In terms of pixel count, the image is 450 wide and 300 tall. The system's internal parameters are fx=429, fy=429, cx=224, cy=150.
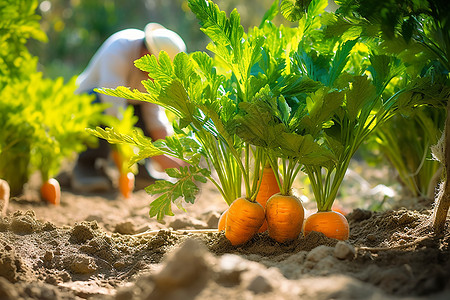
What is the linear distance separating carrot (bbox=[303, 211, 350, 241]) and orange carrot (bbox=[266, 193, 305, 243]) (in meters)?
0.06

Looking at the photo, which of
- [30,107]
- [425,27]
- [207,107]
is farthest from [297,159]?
[30,107]

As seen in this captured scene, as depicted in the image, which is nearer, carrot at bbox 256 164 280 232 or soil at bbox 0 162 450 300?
soil at bbox 0 162 450 300

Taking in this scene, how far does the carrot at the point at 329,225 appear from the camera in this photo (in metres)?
1.87

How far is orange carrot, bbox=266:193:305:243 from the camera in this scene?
186 centimetres

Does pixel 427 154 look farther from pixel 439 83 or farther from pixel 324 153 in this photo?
pixel 324 153

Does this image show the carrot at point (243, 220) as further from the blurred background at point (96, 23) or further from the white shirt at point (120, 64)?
the blurred background at point (96, 23)

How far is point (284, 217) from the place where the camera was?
1857 millimetres

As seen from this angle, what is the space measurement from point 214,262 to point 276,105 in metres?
0.71

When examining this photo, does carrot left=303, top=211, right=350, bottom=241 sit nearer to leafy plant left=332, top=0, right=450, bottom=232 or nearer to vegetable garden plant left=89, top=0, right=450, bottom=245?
vegetable garden plant left=89, top=0, right=450, bottom=245

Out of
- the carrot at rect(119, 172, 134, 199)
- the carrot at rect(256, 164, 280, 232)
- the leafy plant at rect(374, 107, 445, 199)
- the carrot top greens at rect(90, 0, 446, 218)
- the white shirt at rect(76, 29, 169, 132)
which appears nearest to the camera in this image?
the carrot top greens at rect(90, 0, 446, 218)

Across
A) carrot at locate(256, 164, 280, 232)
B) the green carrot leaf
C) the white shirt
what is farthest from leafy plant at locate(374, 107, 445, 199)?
the white shirt

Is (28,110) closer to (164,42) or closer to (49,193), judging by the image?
(49,193)

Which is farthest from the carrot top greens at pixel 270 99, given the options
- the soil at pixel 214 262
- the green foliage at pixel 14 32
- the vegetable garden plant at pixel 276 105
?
the green foliage at pixel 14 32

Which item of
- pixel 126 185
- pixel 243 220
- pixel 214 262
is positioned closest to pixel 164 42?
pixel 126 185
